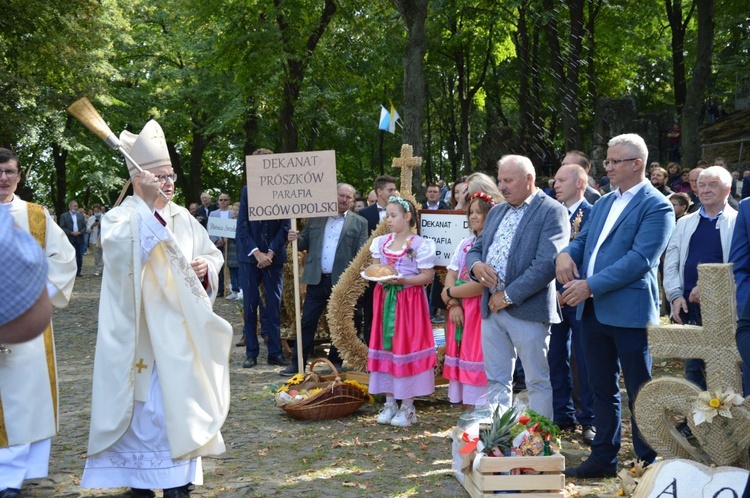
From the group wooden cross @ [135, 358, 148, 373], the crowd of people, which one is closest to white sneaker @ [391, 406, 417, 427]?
the crowd of people

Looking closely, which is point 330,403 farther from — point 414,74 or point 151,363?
point 414,74

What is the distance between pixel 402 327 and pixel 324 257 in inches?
101

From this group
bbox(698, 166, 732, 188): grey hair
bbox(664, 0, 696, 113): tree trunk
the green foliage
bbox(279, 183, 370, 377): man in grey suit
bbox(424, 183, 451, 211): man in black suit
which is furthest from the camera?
bbox(664, 0, 696, 113): tree trunk

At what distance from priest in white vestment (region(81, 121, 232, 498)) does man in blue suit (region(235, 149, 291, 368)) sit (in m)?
4.52

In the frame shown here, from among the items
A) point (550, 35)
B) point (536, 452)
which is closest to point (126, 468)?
point (536, 452)

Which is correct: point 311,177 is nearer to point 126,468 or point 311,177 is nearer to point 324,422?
point 324,422

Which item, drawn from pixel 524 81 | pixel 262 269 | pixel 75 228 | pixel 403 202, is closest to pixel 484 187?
pixel 403 202

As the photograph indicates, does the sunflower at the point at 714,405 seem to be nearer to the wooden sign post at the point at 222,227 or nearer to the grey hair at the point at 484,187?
the grey hair at the point at 484,187

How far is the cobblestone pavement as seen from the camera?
5957 millimetres

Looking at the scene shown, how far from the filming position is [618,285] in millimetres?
5410

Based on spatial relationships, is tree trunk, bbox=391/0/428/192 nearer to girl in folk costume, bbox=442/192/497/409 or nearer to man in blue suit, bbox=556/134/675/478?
girl in folk costume, bbox=442/192/497/409

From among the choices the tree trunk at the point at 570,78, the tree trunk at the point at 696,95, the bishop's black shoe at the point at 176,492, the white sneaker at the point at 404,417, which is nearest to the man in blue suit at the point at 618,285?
the white sneaker at the point at 404,417

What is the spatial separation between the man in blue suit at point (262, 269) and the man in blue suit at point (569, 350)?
154 inches

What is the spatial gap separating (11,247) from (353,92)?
92.8ft
